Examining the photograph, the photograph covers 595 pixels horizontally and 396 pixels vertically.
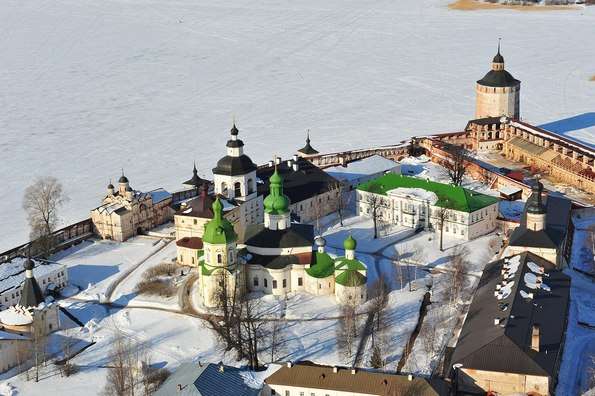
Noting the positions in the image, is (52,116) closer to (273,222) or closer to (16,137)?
(16,137)

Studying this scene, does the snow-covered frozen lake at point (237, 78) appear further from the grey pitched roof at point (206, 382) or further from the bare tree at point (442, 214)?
the grey pitched roof at point (206, 382)

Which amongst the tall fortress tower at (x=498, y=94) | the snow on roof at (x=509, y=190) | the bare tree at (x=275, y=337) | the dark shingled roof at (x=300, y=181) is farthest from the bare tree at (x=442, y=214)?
the tall fortress tower at (x=498, y=94)

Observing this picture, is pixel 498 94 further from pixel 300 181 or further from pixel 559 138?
pixel 300 181

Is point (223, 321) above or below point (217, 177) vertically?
below

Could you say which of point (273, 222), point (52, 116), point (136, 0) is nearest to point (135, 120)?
point (52, 116)

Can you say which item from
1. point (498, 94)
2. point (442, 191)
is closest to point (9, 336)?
point (442, 191)

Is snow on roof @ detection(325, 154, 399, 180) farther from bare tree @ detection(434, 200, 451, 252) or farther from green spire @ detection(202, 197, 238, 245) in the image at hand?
green spire @ detection(202, 197, 238, 245)

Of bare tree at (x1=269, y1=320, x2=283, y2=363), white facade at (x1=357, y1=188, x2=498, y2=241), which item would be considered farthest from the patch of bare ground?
bare tree at (x1=269, y1=320, x2=283, y2=363)
